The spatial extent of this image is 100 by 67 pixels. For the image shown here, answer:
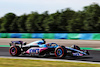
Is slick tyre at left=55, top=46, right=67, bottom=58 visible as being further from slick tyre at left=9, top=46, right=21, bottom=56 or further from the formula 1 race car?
slick tyre at left=9, top=46, right=21, bottom=56

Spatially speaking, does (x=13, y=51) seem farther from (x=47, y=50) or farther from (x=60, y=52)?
(x=60, y=52)

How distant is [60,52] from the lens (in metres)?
10.5

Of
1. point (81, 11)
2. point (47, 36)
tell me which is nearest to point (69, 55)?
point (47, 36)

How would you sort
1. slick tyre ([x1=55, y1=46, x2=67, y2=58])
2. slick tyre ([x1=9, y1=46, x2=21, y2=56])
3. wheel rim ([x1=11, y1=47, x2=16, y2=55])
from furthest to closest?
wheel rim ([x1=11, y1=47, x2=16, y2=55]), slick tyre ([x1=9, y1=46, x2=21, y2=56]), slick tyre ([x1=55, y1=46, x2=67, y2=58])

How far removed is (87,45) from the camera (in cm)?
1962

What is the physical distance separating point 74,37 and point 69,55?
14478 mm

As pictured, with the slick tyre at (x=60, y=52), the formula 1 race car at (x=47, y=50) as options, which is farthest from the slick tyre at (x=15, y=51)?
the slick tyre at (x=60, y=52)

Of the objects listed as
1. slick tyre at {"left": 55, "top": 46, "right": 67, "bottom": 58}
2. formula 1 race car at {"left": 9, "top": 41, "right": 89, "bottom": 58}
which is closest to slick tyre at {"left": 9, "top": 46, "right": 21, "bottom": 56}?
formula 1 race car at {"left": 9, "top": 41, "right": 89, "bottom": 58}

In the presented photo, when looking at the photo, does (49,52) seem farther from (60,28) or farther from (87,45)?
(60,28)

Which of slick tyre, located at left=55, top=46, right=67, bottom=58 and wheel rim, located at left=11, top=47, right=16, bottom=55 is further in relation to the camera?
wheel rim, located at left=11, top=47, right=16, bottom=55

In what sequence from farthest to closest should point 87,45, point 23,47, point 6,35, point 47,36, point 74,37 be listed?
point 6,35 → point 47,36 → point 74,37 → point 87,45 → point 23,47

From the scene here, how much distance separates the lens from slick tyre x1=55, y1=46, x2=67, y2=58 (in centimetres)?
1027

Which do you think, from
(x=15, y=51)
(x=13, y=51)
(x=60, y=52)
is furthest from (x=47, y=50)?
(x=13, y=51)

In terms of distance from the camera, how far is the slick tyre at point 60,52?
10.3m
